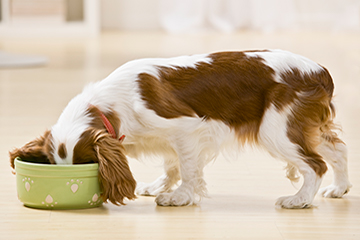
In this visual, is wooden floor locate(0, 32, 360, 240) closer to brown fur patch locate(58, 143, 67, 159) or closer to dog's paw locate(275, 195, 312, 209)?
dog's paw locate(275, 195, 312, 209)

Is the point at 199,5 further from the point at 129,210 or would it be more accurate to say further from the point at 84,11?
the point at 129,210

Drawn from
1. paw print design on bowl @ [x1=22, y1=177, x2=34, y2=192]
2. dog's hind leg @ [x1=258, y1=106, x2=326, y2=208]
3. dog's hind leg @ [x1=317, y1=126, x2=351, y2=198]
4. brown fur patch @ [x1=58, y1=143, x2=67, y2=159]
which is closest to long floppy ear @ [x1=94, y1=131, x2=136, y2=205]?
brown fur patch @ [x1=58, y1=143, x2=67, y2=159]

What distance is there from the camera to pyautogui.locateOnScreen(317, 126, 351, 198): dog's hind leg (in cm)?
242

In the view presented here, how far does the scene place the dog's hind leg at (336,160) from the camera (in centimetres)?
242

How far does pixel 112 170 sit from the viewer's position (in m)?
2.14

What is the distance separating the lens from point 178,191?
7.64 ft

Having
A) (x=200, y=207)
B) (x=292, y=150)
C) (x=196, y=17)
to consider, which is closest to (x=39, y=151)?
(x=200, y=207)

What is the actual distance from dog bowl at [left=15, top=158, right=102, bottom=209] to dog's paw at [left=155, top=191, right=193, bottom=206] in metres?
0.22

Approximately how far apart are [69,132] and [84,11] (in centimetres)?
783

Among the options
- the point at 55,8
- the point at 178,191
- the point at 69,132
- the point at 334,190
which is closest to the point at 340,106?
the point at 334,190

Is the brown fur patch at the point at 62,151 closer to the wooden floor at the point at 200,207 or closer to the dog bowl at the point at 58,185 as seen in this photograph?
the dog bowl at the point at 58,185

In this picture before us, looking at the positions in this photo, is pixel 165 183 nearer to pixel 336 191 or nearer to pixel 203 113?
pixel 203 113

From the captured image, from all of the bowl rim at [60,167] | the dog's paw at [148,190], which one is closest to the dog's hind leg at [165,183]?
the dog's paw at [148,190]

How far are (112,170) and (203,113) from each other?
390 millimetres
